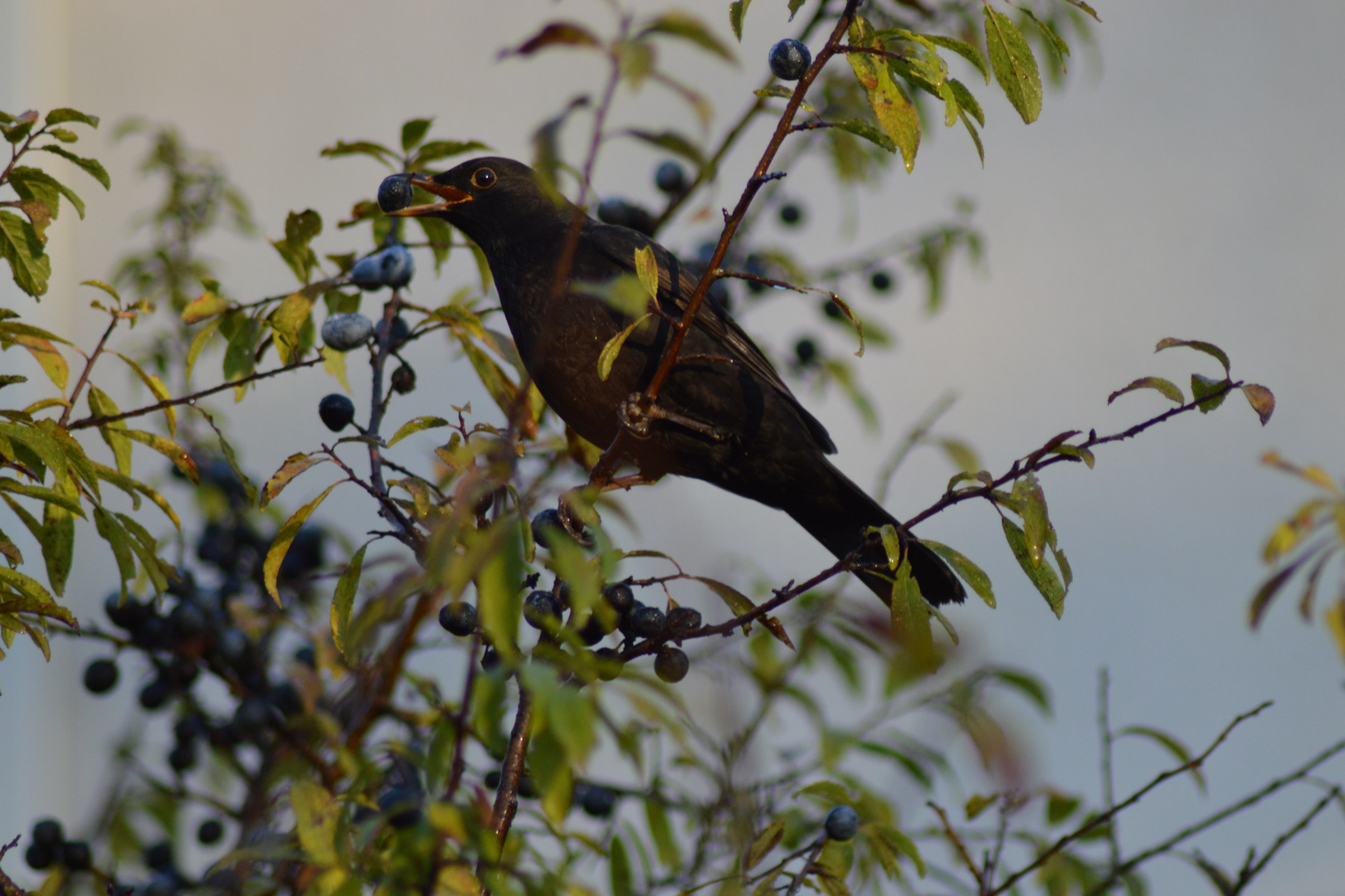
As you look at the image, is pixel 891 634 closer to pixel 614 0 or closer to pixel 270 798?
pixel 614 0

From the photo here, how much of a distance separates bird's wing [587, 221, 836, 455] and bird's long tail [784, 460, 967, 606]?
210 mm

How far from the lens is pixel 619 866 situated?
2895 mm

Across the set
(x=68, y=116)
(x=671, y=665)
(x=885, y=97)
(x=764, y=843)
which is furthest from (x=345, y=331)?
(x=764, y=843)

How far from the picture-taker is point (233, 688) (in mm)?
4297

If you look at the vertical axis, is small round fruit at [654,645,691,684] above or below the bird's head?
below

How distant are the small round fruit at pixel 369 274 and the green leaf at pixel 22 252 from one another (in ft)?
2.82

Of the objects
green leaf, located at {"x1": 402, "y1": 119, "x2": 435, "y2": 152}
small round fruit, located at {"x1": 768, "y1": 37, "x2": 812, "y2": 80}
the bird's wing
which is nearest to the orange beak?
green leaf, located at {"x1": 402, "y1": 119, "x2": 435, "y2": 152}

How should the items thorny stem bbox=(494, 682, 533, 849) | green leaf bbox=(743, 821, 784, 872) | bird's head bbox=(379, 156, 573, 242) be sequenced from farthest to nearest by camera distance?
bird's head bbox=(379, 156, 573, 242) < green leaf bbox=(743, 821, 784, 872) < thorny stem bbox=(494, 682, 533, 849)

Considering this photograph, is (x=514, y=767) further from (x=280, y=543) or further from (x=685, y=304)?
(x=685, y=304)

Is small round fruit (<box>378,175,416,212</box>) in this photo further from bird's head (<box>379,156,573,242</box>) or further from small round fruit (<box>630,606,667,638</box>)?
small round fruit (<box>630,606,667,638</box>)

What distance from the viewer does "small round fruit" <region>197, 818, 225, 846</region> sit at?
4.59 m

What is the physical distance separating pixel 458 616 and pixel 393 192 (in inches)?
56.5

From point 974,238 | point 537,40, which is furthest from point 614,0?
point 974,238

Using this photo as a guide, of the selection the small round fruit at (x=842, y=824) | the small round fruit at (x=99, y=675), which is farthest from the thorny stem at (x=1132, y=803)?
the small round fruit at (x=99, y=675)
